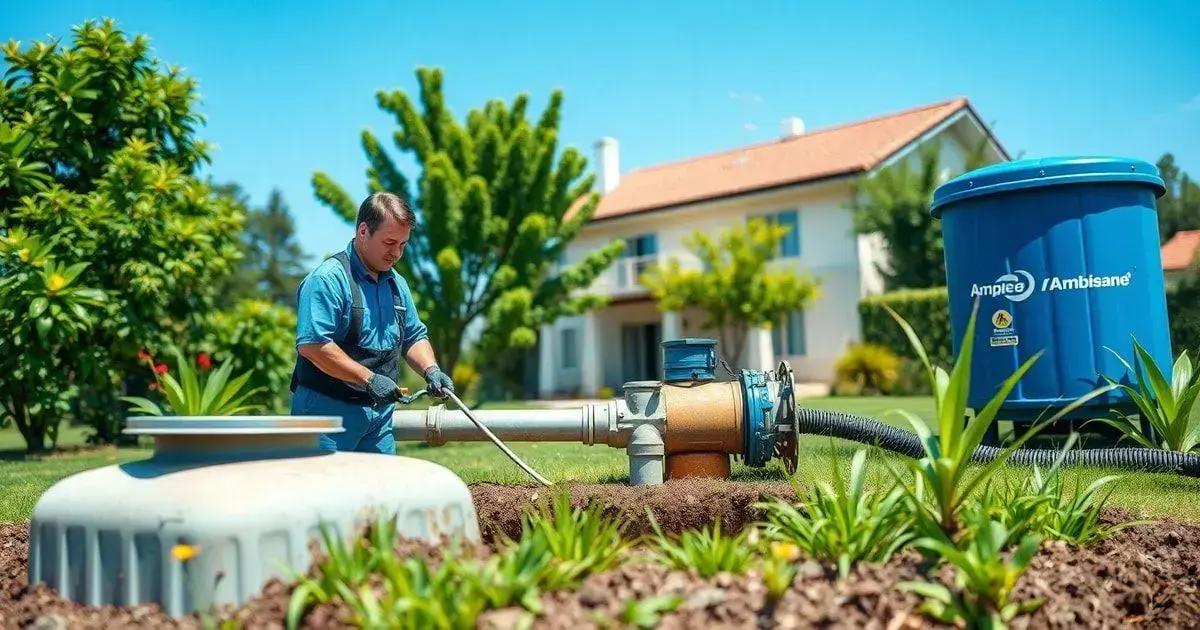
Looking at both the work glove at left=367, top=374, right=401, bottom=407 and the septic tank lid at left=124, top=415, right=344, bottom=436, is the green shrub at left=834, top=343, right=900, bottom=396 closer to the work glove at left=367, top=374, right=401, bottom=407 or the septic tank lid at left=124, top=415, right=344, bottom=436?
the work glove at left=367, top=374, right=401, bottom=407

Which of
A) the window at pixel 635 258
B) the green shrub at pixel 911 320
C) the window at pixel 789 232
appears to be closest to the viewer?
the green shrub at pixel 911 320

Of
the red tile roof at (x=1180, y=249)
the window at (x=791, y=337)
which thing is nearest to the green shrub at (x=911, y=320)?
the window at (x=791, y=337)

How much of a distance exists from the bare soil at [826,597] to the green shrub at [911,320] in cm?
1659

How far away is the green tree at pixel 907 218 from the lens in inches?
838

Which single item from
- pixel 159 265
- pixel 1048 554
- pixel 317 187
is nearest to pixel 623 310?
pixel 317 187

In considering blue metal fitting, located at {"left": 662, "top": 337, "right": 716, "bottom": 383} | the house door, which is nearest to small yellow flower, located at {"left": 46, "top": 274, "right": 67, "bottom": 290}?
blue metal fitting, located at {"left": 662, "top": 337, "right": 716, "bottom": 383}

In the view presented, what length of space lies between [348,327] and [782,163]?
22.4 metres

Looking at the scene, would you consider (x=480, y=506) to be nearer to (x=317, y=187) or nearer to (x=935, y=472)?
Result: (x=935, y=472)

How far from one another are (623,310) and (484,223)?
1376cm

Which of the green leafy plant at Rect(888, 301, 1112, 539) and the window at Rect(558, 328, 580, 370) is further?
the window at Rect(558, 328, 580, 370)

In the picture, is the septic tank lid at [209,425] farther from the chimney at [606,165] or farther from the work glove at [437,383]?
the chimney at [606,165]

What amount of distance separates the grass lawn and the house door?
1795 cm

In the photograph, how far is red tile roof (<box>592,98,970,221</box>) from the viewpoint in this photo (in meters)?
23.2

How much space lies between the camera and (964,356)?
8.46ft
